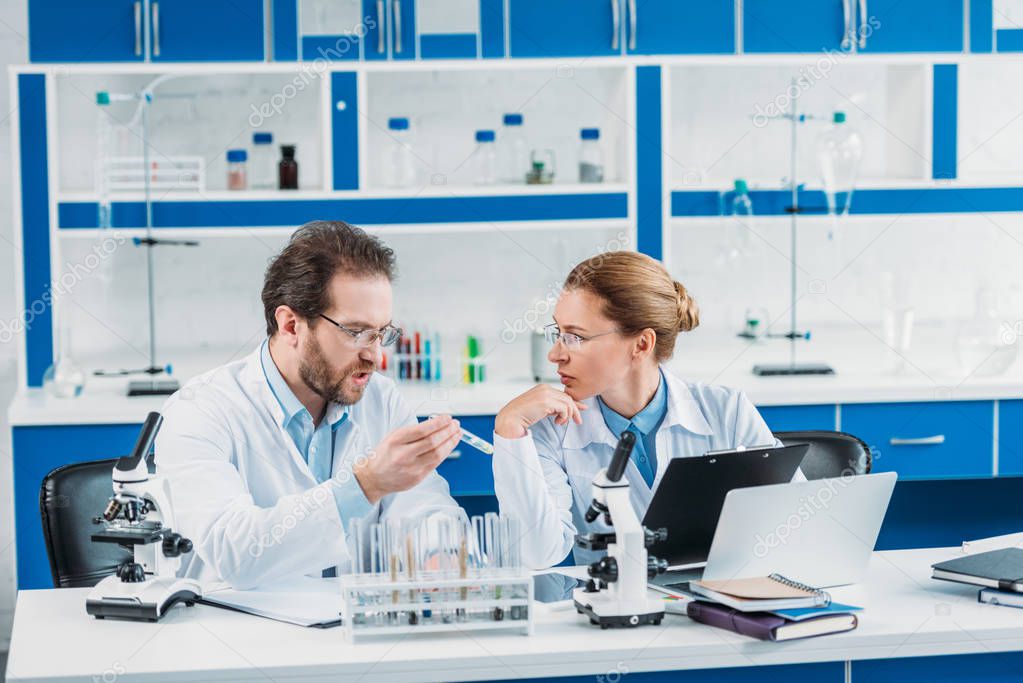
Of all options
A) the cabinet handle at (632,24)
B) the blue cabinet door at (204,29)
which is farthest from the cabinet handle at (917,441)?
the blue cabinet door at (204,29)

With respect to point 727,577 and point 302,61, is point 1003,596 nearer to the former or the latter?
point 727,577

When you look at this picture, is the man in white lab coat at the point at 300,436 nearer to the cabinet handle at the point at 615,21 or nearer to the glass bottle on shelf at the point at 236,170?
the glass bottle on shelf at the point at 236,170

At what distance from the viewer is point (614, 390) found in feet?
7.15

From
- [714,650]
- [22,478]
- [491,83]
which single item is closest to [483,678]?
[714,650]

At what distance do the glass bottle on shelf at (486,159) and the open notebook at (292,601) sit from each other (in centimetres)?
205

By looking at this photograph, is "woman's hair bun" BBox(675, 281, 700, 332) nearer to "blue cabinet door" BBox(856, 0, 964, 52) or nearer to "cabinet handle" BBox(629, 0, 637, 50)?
"cabinet handle" BBox(629, 0, 637, 50)

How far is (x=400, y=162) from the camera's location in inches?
145

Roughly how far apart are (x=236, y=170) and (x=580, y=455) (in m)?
1.90

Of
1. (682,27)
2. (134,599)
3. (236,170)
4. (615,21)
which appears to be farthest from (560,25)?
(134,599)

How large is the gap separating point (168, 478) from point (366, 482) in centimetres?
33

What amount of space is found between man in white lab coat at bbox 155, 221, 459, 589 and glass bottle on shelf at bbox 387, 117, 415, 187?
1599mm

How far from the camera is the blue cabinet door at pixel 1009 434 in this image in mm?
3379

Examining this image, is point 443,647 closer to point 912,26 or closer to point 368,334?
point 368,334

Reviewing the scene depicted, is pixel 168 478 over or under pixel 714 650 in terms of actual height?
over
